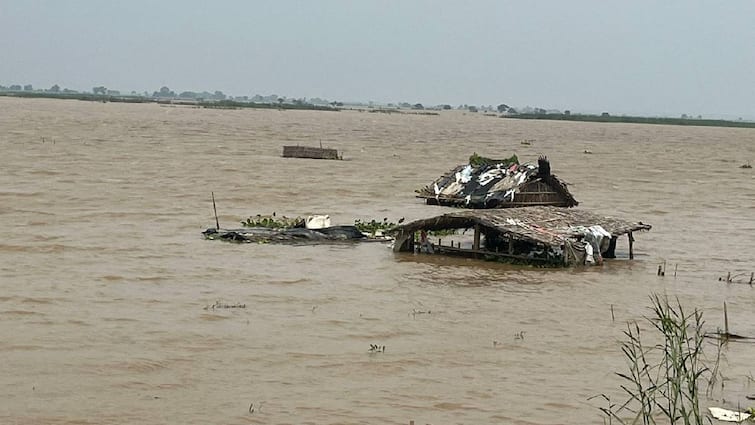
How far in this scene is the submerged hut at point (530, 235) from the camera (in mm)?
12898

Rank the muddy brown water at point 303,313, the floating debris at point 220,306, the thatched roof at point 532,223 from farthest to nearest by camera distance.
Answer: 1. the thatched roof at point 532,223
2. the floating debris at point 220,306
3. the muddy brown water at point 303,313

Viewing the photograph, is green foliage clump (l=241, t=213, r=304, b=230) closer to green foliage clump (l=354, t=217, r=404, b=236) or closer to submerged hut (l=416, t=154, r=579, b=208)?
green foliage clump (l=354, t=217, r=404, b=236)

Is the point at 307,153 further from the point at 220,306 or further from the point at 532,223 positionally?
the point at 220,306

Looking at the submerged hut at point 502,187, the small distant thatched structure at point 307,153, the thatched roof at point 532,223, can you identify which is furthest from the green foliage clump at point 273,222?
the small distant thatched structure at point 307,153

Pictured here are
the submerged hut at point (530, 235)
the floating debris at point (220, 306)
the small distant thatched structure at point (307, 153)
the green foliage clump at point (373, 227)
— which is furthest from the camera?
the small distant thatched structure at point (307, 153)

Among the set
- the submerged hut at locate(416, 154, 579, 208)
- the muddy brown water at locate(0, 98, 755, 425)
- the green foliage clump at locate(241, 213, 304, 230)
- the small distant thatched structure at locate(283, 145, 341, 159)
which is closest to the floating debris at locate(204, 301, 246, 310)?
the muddy brown water at locate(0, 98, 755, 425)

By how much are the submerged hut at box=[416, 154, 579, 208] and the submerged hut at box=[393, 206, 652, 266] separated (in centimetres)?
476

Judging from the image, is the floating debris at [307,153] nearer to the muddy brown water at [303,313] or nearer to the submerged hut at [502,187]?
the muddy brown water at [303,313]

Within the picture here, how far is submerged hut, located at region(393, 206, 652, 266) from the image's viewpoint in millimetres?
12898

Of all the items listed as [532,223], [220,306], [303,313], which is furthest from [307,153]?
[303,313]

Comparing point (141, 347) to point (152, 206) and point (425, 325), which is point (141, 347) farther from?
point (152, 206)

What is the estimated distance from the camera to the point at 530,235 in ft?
41.6

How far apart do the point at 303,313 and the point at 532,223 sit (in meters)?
3.89

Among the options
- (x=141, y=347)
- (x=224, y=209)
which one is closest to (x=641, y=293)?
(x=141, y=347)
